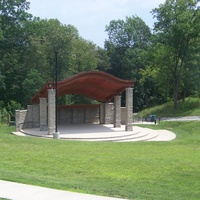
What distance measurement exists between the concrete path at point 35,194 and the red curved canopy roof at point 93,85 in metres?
18.6

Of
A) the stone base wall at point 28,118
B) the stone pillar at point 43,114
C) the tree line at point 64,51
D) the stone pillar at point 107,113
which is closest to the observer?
the stone pillar at point 43,114

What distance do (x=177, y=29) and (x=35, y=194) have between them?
43393 mm

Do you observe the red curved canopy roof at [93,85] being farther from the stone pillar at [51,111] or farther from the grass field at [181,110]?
the grass field at [181,110]

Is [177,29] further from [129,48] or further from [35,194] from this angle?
[35,194]

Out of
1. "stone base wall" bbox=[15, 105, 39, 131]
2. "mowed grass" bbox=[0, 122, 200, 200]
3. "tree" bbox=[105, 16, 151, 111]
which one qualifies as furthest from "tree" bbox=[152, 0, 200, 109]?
"mowed grass" bbox=[0, 122, 200, 200]

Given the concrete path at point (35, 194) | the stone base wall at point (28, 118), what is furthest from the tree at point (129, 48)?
the concrete path at point (35, 194)

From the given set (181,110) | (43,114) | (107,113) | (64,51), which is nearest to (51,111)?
(43,114)

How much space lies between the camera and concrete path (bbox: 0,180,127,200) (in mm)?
7625

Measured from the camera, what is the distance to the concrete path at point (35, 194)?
762 cm

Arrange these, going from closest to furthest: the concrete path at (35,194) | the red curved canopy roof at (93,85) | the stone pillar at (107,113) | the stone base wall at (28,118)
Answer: the concrete path at (35,194)
the red curved canopy roof at (93,85)
the stone base wall at (28,118)
the stone pillar at (107,113)

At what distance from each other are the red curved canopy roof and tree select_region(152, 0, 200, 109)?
56.8 feet

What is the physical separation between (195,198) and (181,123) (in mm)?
28911

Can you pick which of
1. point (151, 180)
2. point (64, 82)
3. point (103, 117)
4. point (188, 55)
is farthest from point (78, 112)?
point (151, 180)

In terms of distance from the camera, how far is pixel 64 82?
2753 cm
